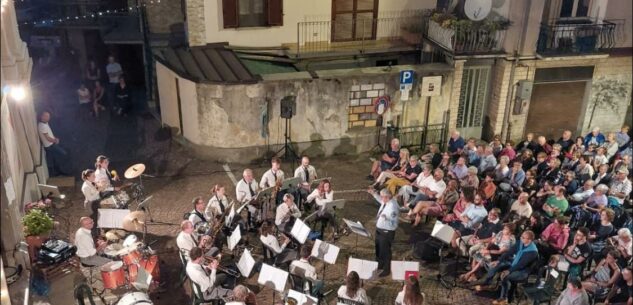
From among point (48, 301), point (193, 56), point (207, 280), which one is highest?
point (193, 56)

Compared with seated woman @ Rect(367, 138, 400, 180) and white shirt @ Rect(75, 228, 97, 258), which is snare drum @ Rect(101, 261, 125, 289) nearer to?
white shirt @ Rect(75, 228, 97, 258)

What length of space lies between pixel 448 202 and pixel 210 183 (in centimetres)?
642

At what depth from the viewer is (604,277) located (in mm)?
12117

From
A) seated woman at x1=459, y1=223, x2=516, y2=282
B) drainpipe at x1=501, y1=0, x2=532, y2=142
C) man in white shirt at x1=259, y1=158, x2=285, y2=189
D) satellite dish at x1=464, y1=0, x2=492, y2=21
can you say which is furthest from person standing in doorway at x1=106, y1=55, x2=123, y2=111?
seated woman at x1=459, y1=223, x2=516, y2=282

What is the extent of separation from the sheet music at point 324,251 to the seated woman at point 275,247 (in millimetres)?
671

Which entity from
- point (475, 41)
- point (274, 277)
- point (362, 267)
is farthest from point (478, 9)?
point (274, 277)

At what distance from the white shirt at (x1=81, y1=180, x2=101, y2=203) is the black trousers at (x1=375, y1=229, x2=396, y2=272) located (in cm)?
624

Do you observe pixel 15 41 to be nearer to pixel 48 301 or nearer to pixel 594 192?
pixel 48 301

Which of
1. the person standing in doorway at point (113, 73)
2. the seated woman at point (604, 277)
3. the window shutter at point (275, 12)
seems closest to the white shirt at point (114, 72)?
the person standing in doorway at point (113, 73)

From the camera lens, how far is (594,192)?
583 inches

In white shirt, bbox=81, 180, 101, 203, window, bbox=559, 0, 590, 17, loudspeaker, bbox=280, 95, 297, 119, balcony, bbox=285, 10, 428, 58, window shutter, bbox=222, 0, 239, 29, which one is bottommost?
white shirt, bbox=81, 180, 101, 203

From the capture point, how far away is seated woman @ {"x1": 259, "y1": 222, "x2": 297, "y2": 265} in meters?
12.7

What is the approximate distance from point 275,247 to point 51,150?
777cm

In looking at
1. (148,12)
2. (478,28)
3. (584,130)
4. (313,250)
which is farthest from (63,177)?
(584,130)
